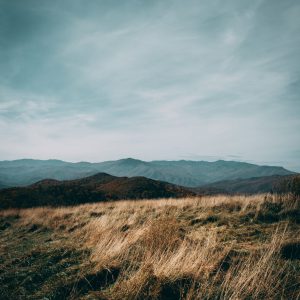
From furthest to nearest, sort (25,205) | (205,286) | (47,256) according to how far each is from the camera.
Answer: (25,205) → (47,256) → (205,286)

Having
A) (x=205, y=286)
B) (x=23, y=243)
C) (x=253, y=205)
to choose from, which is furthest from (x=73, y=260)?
(x=253, y=205)

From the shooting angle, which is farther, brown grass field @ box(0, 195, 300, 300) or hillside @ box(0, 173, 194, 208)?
hillside @ box(0, 173, 194, 208)

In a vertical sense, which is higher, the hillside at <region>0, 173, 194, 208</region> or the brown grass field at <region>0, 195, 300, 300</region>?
the brown grass field at <region>0, 195, 300, 300</region>

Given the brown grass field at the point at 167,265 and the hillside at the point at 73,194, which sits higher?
the brown grass field at the point at 167,265

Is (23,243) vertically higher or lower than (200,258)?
lower

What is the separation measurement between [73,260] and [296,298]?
398cm

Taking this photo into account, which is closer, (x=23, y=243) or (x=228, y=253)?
(x=228, y=253)

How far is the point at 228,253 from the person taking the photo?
5.19 metres

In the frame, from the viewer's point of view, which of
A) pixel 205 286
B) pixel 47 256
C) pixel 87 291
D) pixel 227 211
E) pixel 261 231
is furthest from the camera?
pixel 227 211

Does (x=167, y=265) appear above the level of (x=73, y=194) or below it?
above

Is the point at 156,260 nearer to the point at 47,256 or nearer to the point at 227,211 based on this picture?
the point at 47,256

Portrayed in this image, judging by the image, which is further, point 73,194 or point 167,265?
point 73,194

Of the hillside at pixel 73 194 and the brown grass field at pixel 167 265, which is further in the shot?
the hillside at pixel 73 194

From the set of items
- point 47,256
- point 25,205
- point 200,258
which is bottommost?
point 25,205
